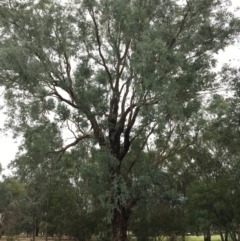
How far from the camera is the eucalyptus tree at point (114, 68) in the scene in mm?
12625

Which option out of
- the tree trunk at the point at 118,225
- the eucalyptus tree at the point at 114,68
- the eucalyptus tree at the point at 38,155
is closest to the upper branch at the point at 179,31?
the eucalyptus tree at the point at 114,68

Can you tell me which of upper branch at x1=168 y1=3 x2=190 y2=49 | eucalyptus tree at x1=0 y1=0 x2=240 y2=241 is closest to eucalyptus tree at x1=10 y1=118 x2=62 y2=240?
eucalyptus tree at x1=0 y1=0 x2=240 y2=241

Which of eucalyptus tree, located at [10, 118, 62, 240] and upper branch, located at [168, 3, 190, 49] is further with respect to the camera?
eucalyptus tree, located at [10, 118, 62, 240]

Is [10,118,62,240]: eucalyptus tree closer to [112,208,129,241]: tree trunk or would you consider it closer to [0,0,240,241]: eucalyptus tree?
[0,0,240,241]: eucalyptus tree

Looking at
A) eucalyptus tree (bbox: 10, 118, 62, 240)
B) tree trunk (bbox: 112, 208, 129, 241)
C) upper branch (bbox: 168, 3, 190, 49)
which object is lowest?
tree trunk (bbox: 112, 208, 129, 241)

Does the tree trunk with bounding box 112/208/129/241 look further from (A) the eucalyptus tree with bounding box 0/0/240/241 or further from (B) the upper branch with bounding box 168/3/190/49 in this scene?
(B) the upper branch with bounding box 168/3/190/49

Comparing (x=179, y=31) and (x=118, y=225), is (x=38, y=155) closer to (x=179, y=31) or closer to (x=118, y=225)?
(x=118, y=225)

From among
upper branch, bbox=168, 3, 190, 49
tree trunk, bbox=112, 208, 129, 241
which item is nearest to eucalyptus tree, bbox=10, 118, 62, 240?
tree trunk, bbox=112, 208, 129, 241

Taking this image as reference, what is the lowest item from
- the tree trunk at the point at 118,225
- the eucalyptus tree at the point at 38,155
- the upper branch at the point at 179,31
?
the tree trunk at the point at 118,225

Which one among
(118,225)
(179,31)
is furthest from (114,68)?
(118,225)

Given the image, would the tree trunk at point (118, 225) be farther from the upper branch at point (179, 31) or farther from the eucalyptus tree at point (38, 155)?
the upper branch at point (179, 31)

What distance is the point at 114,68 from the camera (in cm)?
1627

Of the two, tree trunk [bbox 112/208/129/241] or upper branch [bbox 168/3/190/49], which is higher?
upper branch [bbox 168/3/190/49]

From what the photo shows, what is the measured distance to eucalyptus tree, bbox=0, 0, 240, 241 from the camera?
41.4ft
